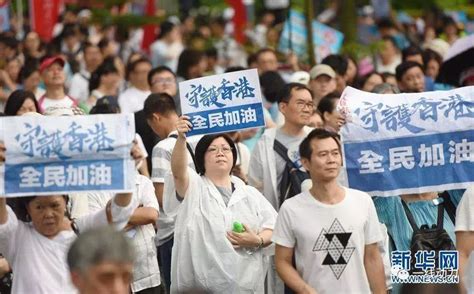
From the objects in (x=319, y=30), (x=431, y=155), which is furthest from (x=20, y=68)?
(x=431, y=155)

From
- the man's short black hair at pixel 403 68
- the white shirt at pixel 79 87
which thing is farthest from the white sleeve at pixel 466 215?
the white shirt at pixel 79 87

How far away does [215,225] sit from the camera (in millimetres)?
10047

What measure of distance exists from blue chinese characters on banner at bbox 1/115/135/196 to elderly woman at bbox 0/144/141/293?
10cm

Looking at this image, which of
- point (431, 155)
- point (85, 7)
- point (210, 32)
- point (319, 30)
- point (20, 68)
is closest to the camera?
point (431, 155)

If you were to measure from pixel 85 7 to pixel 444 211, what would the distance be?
19.0m

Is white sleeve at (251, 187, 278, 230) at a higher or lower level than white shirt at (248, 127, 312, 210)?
lower

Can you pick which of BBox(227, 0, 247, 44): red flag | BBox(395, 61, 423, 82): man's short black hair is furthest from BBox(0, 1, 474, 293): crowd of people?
BBox(227, 0, 247, 44): red flag

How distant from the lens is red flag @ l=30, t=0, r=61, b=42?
21312 millimetres

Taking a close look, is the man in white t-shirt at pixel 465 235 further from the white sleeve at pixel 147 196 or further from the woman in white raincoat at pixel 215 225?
the white sleeve at pixel 147 196

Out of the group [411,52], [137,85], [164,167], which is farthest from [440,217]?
[411,52]

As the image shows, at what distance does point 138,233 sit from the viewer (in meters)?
10.3

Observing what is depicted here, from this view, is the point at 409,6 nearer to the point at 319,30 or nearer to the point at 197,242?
the point at 319,30

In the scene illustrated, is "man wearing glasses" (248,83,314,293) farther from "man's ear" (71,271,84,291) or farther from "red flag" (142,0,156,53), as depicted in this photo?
"red flag" (142,0,156,53)

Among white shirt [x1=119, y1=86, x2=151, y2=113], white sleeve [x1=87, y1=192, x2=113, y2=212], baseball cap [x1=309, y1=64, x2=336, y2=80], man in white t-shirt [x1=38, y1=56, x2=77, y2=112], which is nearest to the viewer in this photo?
white sleeve [x1=87, y1=192, x2=113, y2=212]
